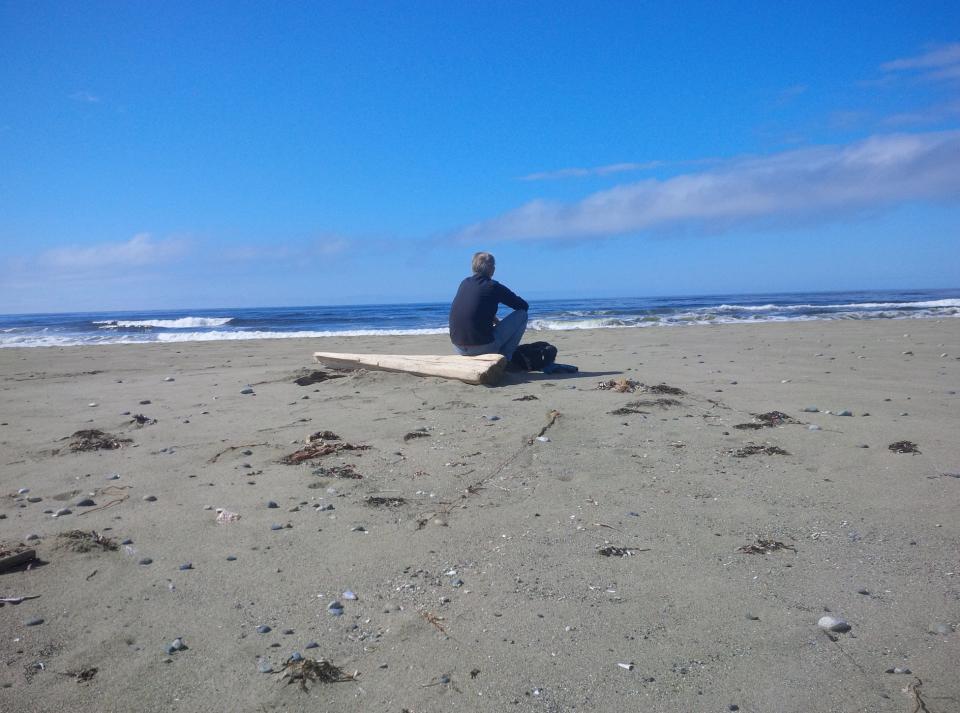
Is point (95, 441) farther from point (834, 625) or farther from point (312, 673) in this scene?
point (834, 625)

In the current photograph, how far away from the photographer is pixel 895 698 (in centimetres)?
203

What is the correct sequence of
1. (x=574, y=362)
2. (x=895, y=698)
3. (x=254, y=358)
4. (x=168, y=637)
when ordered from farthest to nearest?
(x=254, y=358), (x=574, y=362), (x=168, y=637), (x=895, y=698)

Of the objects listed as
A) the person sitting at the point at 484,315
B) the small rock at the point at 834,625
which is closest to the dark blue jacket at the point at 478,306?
the person sitting at the point at 484,315

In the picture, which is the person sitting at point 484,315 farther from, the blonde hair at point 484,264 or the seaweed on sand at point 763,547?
the seaweed on sand at point 763,547

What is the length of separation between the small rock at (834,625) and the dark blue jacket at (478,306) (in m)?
5.32

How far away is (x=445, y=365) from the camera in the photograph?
7.13 m

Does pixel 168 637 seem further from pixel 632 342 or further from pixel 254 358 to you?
pixel 632 342

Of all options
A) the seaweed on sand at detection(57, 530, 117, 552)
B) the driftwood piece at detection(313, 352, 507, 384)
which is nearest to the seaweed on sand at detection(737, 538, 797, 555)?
the seaweed on sand at detection(57, 530, 117, 552)

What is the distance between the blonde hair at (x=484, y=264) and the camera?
7.57 meters

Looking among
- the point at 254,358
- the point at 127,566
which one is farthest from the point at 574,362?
the point at 127,566

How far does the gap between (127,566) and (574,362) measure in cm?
678

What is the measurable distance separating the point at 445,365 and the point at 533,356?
46.3 inches

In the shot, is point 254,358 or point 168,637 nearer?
point 168,637

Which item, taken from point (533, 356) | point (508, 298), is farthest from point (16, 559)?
point (533, 356)
